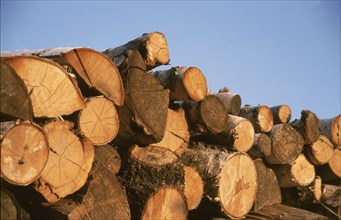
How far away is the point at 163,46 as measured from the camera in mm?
3818

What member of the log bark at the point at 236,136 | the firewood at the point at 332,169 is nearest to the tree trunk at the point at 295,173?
the firewood at the point at 332,169

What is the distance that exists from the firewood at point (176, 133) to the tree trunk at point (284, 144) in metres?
1.66

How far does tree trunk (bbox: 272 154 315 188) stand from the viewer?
17.7 ft

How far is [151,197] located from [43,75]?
55.1 inches

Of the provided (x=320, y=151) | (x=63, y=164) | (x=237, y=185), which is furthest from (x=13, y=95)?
(x=320, y=151)

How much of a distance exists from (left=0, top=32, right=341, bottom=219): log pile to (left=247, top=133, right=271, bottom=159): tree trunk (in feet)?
0.04

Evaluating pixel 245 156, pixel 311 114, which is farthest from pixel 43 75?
pixel 311 114

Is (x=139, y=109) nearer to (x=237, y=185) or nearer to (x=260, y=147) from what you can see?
(x=237, y=185)

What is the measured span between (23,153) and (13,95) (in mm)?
393

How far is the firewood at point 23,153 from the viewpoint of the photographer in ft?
7.35

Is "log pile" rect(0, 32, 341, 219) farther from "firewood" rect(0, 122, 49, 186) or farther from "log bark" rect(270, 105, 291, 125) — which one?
"log bark" rect(270, 105, 291, 125)

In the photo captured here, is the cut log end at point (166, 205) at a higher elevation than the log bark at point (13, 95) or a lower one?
lower

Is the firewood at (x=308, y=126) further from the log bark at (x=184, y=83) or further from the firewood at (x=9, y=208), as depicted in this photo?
the firewood at (x=9, y=208)

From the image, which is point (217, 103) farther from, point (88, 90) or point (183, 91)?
point (88, 90)
